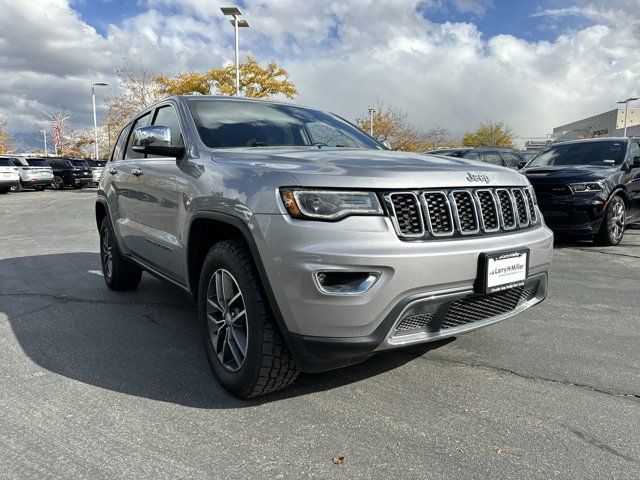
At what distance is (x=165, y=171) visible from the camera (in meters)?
3.50

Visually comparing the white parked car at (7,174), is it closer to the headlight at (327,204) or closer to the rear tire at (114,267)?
the rear tire at (114,267)

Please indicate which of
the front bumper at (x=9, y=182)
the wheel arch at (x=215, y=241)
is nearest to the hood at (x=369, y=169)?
the wheel arch at (x=215, y=241)

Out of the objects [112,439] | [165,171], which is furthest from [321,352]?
[165,171]


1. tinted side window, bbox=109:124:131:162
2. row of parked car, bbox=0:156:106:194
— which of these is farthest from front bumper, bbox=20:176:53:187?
tinted side window, bbox=109:124:131:162

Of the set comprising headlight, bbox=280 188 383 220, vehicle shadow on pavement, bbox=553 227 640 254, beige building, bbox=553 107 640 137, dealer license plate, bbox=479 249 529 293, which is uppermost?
beige building, bbox=553 107 640 137

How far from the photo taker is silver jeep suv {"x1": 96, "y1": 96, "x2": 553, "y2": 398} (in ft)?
7.33

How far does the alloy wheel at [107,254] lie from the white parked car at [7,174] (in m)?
20.4

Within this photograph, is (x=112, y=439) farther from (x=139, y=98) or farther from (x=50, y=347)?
(x=139, y=98)

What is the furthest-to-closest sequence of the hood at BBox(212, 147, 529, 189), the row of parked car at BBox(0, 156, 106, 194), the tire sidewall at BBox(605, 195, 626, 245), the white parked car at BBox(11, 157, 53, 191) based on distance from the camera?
the white parked car at BBox(11, 157, 53, 191), the row of parked car at BBox(0, 156, 106, 194), the tire sidewall at BBox(605, 195, 626, 245), the hood at BBox(212, 147, 529, 189)

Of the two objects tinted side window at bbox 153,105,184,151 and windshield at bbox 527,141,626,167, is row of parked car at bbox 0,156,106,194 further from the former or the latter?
tinted side window at bbox 153,105,184,151

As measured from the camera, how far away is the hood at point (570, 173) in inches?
282

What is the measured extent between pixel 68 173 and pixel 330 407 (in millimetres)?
28633

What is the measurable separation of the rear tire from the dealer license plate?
3.33 metres

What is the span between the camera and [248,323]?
2508 mm
